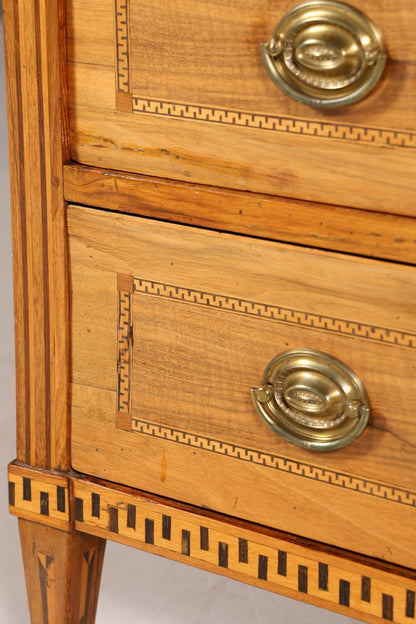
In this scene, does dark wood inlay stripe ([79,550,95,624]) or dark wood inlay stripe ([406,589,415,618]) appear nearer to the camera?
dark wood inlay stripe ([406,589,415,618])

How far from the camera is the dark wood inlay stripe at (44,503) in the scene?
84cm

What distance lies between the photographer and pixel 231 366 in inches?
28.7

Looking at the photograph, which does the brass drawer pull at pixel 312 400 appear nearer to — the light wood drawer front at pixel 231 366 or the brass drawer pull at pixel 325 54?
the light wood drawer front at pixel 231 366

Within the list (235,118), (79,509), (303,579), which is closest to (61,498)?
(79,509)

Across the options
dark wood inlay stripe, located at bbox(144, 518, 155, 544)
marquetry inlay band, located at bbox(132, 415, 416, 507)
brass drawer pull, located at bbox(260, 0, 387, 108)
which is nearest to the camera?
brass drawer pull, located at bbox(260, 0, 387, 108)

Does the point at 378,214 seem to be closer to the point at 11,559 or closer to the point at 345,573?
the point at 345,573

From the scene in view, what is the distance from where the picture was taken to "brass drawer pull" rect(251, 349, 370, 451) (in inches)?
27.0

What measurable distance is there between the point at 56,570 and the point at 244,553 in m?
0.19

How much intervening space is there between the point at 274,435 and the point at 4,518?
0.55 m

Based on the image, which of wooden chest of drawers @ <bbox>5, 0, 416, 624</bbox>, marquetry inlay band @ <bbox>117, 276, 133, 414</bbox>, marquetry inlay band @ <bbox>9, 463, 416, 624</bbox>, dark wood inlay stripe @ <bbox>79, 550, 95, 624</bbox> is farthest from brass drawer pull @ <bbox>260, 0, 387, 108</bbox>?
dark wood inlay stripe @ <bbox>79, 550, 95, 624</bbox>

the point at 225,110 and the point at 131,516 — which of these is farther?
the point at 131,516

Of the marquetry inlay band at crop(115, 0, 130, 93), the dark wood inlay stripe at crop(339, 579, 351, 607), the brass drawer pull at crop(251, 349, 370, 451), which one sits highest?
the marquetry inlay band at crop(115, 0, 130, 93)

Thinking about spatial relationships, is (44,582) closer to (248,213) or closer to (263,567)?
(263,567)

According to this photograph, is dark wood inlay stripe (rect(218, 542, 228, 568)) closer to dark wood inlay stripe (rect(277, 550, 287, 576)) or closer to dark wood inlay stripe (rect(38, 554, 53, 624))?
dark wood inlay stripe (rect(277, 550, 287, 576))
